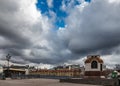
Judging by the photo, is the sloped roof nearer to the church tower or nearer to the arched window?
the church tower

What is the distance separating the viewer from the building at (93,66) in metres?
47.3

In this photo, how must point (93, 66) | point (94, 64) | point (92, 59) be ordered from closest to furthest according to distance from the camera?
point (93, 66)
point (94, 64)
point (92, 59)

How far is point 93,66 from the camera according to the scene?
1892 inches

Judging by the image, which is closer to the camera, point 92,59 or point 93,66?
point 93,66

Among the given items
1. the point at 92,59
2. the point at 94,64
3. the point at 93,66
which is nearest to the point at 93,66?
the point at 93,66

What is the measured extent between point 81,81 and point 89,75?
149 inches

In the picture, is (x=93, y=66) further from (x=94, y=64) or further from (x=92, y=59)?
(x=92, y=59)

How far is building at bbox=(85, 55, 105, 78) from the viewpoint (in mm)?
47281

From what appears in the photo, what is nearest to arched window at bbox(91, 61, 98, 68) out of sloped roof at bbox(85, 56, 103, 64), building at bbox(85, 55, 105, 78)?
building at bbox(85, 55, 105, 78)

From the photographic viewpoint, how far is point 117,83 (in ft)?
132

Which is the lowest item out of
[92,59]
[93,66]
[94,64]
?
[93,66]

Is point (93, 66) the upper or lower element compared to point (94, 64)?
lower

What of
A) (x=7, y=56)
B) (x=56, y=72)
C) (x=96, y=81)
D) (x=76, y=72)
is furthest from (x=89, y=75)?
(x=56, y=72)

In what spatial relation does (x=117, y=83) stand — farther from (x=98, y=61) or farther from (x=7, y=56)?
(x=7, y=56)
